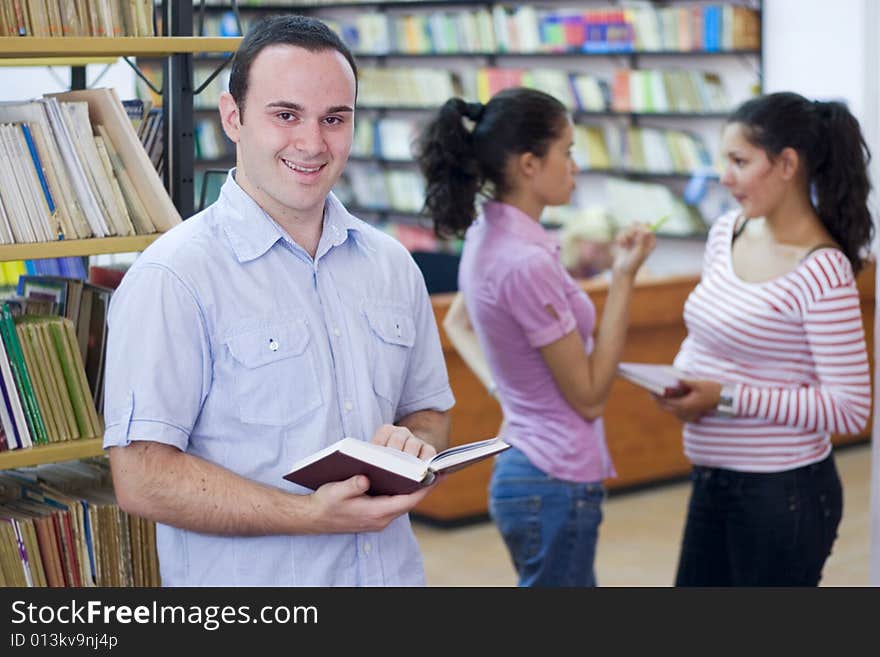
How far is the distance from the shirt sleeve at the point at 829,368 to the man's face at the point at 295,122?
3.92 ft

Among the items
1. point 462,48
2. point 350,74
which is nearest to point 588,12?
point 462,48

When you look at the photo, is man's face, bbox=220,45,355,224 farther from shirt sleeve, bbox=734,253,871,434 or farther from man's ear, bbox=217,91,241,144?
shirt sleeve, bbox=734,253,871,434

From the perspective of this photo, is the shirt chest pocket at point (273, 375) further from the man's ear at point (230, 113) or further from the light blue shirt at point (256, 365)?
the man's ear at point (230, 113)

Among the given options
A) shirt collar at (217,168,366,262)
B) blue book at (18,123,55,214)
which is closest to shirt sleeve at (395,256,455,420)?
shirt collar at (217,168,366,262)

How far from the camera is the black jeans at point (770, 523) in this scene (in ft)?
8.70

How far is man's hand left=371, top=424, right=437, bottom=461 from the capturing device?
5.97 ft

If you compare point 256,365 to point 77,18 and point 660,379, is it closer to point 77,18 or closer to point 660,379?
point 77,18

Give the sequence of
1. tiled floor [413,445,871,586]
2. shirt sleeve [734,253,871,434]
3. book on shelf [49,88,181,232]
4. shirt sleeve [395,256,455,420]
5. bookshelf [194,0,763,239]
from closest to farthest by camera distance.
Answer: shirt sleeve [395,256,455,420] → book on shelf [49,88,181,232] → shirt sleeve [734,253,871,434] → tiled floor [413,445,871,586] → bookshelf [194,0,763,239]

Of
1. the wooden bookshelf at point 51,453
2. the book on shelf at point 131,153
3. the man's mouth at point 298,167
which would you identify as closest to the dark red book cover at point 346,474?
the man's mouth at point 298,167

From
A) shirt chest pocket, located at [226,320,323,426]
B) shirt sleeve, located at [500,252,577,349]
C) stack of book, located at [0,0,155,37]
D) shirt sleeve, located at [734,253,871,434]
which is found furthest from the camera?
shirt sleeve, located at [500,252,577,349]

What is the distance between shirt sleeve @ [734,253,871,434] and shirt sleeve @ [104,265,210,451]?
1.33 meters

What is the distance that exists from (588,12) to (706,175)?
1233 millimetres

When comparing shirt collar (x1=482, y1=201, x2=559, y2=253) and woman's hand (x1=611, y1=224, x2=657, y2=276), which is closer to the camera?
shirt collar (x1=482, y1=201, x2=559, y2=253)
